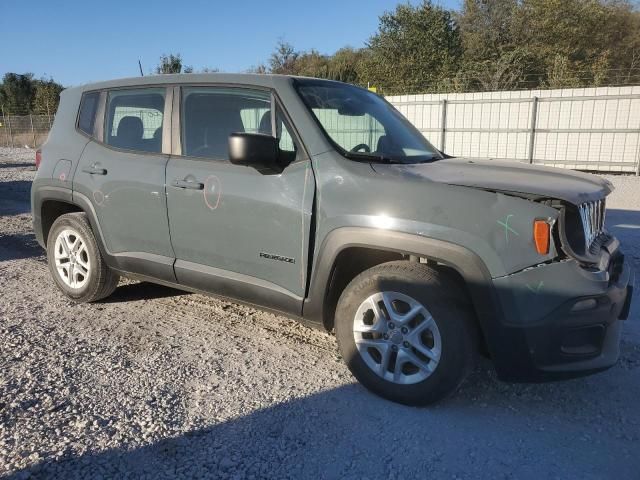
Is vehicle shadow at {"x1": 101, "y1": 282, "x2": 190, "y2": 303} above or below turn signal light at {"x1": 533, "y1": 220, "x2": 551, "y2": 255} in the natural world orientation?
below

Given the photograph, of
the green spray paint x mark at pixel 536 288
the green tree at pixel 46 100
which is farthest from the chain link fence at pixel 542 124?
the green tree at pixel 46 100

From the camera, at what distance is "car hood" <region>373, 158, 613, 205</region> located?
2650 mm

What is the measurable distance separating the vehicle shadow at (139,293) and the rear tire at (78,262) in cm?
17

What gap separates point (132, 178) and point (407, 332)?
7.87 feet

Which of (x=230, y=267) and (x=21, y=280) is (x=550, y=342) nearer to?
(x=230, y=267)

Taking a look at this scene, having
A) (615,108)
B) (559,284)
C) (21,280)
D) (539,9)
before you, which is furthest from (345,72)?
(559,284)

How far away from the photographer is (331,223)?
9.91ft

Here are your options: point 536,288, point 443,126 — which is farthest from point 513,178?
point 443,126

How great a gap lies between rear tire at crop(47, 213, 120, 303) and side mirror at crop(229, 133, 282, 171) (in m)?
1.96

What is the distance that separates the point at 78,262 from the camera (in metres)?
4.52

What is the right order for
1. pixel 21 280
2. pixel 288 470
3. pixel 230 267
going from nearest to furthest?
pixel 288 470, pixel 230 267, pixel 21 280

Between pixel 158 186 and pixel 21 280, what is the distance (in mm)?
2510

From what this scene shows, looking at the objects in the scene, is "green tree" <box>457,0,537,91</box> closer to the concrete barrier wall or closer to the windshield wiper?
the concrete barrier wall

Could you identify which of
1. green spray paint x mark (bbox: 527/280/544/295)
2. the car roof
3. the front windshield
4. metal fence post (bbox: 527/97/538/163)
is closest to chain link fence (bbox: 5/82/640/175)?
metal fence post (bbox: 527/97/538/163)
